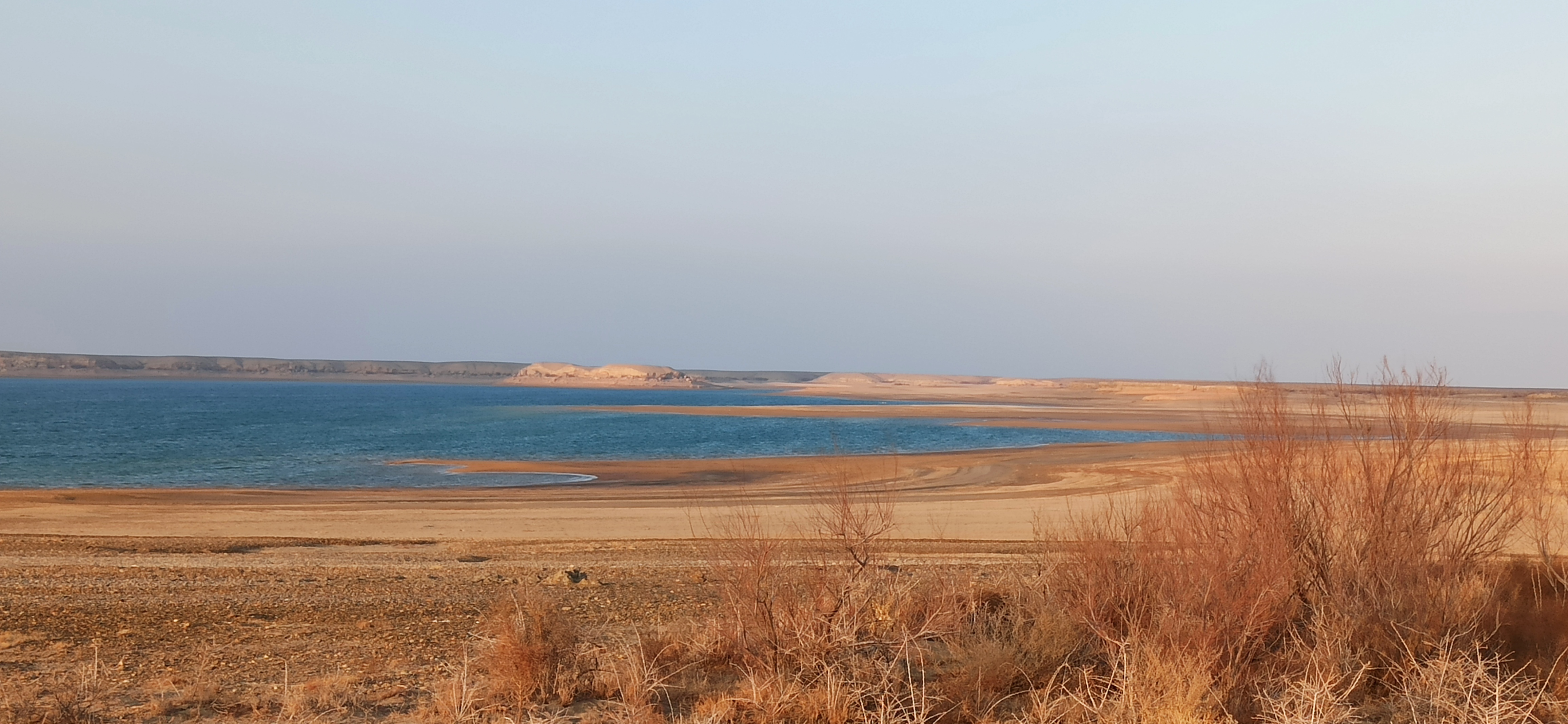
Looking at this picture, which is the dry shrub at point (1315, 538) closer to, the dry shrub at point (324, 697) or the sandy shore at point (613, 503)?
the dry shrub at point (324, 697)

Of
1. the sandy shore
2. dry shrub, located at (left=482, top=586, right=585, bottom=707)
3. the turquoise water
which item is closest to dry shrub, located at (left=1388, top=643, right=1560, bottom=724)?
the turquoise water

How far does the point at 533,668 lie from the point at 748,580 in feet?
5.71

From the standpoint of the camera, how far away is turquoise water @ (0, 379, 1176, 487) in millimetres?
37156

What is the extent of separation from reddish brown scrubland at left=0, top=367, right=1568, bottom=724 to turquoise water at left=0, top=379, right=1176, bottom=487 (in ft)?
5.86

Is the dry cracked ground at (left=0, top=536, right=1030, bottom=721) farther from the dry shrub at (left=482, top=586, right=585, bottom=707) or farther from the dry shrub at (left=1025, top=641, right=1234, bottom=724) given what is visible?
the dry shrub at (left=1025, top=641, right=1234, bottom=724)

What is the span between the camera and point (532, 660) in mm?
7797

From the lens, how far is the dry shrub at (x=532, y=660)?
25.4 feet

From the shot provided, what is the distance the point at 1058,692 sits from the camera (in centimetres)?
772

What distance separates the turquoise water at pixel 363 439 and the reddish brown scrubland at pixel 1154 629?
178 cm

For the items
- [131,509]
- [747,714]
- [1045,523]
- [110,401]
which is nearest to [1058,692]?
[747,714]

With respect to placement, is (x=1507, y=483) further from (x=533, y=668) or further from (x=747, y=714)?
(x=533, y=668)

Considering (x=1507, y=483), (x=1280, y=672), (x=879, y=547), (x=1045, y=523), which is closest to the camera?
(x=1280, y=672)

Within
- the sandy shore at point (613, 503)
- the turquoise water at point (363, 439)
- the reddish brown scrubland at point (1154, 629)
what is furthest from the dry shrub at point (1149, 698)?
the sandy shore at point (613, 503)

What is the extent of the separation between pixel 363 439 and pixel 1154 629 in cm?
5532
